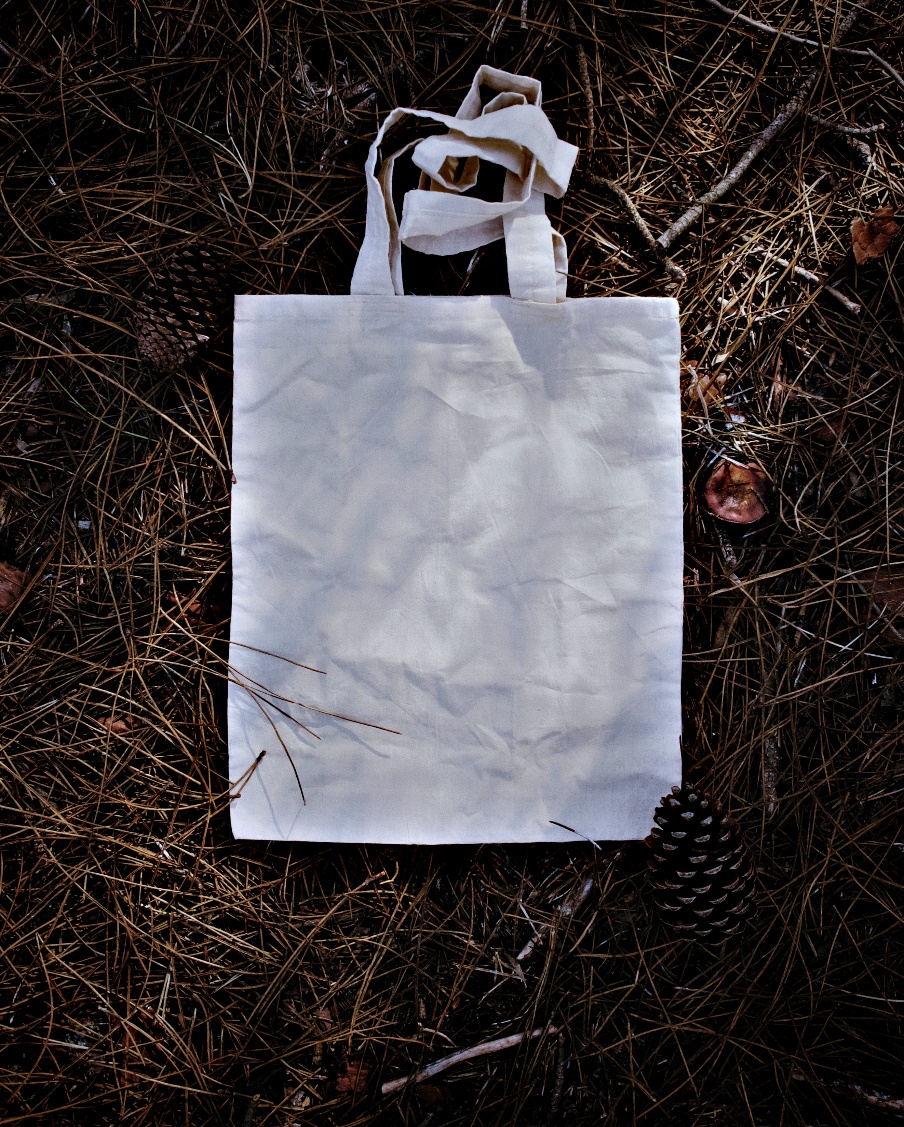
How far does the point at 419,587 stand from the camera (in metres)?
0.96

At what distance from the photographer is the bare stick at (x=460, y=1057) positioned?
100 centimetres

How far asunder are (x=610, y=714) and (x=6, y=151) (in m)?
1.25

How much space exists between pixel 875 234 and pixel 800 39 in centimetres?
31

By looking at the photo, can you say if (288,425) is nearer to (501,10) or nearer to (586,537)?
(586,537)

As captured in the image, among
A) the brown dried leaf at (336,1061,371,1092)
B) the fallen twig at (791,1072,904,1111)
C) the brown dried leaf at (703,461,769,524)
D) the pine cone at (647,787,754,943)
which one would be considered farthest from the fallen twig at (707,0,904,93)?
the brown dried leaf at (336,1061,371,1092)

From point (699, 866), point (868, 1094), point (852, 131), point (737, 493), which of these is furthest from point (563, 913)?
point (852, 131)

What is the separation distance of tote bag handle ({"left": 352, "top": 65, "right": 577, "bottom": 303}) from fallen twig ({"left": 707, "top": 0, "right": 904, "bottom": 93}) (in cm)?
34

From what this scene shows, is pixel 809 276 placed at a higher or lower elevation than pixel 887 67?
lower

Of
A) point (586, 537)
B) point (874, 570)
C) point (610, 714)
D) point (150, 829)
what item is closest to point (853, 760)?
point (874, 570)

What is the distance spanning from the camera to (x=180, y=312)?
3.25ft

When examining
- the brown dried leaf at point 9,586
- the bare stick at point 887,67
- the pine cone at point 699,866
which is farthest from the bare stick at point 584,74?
the brown dried leaf at point 9,586

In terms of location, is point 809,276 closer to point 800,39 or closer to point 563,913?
point 800,39

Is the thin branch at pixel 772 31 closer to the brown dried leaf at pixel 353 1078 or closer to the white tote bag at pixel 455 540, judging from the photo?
the white tote bag at pixel 455 540

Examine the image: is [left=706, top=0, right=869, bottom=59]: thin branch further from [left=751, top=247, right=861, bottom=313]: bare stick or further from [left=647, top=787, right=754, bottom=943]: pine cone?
[left=647, top=787, right=754, bottom=943]: pine cone
